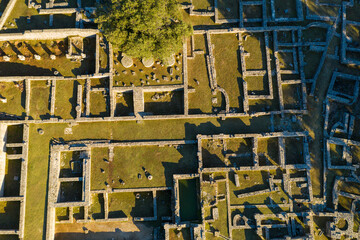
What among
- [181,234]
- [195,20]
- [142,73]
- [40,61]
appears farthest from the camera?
[195,20]

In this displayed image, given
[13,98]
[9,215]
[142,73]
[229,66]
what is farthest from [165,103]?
[9,215]

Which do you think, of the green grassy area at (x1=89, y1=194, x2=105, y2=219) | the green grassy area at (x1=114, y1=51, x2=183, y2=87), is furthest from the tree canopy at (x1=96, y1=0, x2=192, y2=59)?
the green grassy area at (x1=89, y1=194, x2=105, y2=219)

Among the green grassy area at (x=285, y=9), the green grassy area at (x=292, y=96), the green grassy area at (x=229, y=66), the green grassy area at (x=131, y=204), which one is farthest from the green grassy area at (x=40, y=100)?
the green grassy area at (x=285, y=9)

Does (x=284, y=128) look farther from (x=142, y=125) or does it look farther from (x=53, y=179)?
(x=53, y=179)

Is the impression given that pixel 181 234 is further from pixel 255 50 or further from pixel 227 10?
pixel 227 10

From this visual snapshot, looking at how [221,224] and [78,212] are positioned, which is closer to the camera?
[221,224]

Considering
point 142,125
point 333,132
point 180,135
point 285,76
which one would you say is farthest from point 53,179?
point 333,132

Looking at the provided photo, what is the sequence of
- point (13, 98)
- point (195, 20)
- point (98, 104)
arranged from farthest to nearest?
point (195, 20)
point (98, 104)
point (13, 98)

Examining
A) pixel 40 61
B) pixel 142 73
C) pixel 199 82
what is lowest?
pixel 199 82

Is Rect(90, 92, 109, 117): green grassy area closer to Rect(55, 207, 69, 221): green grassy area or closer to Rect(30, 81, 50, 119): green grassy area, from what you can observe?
Rect(30, 81, 50, 119): green grassy area
